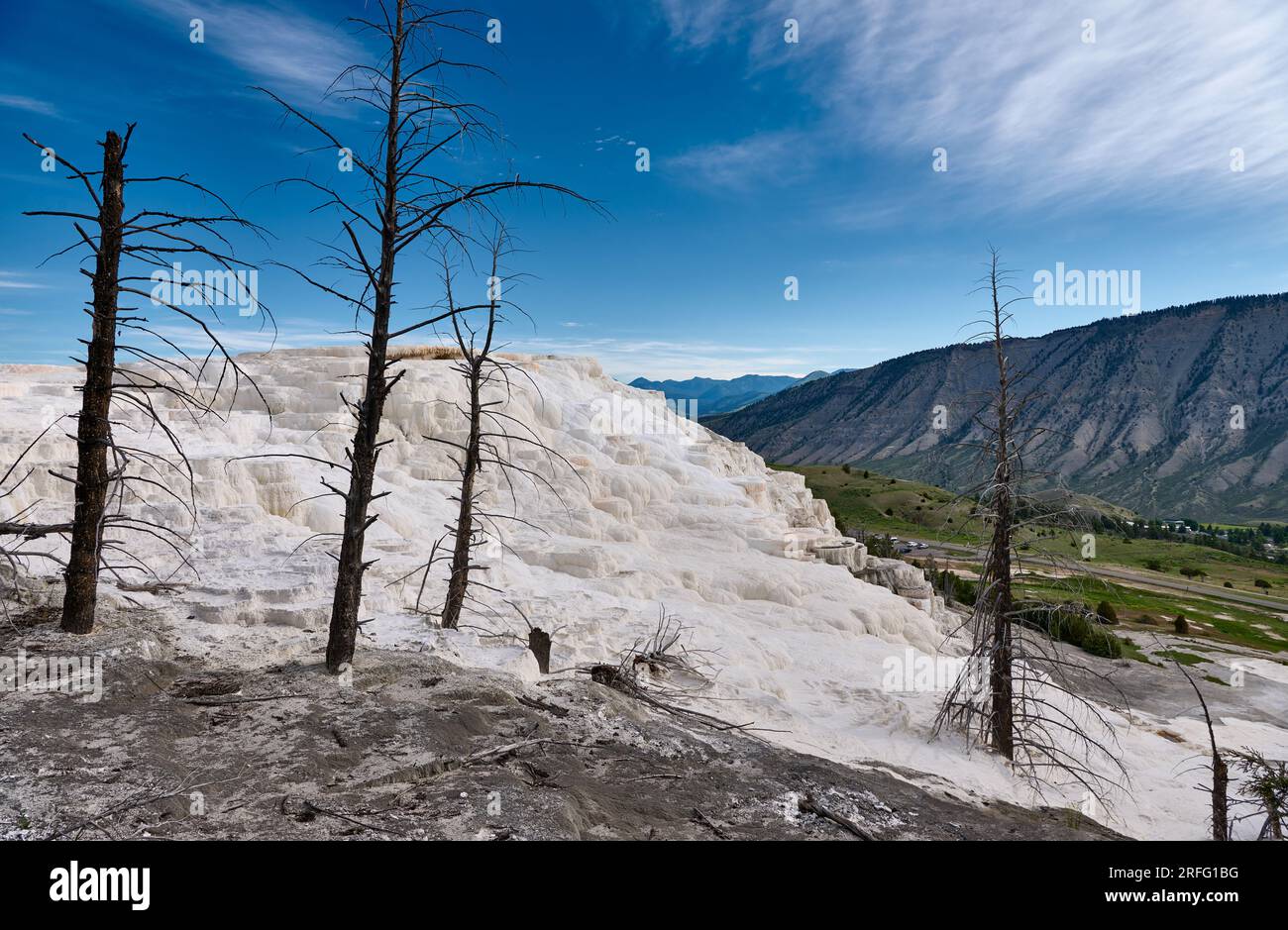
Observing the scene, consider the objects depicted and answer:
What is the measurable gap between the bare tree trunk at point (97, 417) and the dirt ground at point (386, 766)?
1.90 ft

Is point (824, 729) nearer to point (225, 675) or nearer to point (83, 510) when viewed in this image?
point (225, 675)

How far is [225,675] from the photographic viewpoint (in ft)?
26.3

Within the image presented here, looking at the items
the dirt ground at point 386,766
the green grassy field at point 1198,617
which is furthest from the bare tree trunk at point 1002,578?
the green grassy field at point 1198,617

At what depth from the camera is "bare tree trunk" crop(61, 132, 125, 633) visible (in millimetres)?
7852

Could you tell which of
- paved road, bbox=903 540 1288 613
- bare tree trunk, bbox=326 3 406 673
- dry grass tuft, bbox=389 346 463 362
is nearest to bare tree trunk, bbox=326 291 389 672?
bare tree trunk, bbox=326 3 406 673

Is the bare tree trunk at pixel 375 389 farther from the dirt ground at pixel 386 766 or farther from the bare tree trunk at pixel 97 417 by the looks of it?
the bare tree trunk at pixel 97 417

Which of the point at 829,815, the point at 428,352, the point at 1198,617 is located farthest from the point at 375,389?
the point at 1198,617

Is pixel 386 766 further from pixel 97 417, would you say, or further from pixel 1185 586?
pixel 1185 586

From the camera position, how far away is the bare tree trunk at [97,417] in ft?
25.8

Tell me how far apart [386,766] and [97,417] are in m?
5.66

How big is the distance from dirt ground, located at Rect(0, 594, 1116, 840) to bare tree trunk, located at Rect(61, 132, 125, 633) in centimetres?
58

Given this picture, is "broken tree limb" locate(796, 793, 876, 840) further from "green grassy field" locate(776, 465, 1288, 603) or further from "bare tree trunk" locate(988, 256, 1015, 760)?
"green grassy field" locate(776, 465, 1288, 603)

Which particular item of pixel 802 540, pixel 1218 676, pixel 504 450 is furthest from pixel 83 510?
pixel 1218 676
